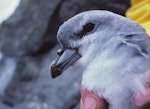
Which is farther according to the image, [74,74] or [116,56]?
[74,74]

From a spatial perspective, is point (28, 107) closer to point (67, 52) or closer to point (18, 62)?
point (18, 62)

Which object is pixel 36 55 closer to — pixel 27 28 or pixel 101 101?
pixel 27 28

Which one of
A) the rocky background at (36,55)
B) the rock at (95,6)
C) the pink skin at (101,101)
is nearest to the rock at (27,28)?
the rocky background at (36,55)

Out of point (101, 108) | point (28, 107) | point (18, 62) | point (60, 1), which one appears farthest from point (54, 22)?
point (101, 108)

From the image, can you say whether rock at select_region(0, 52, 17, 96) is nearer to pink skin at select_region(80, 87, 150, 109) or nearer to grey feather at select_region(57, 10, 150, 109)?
pink skin at select_region(80, 87, 150, 109)

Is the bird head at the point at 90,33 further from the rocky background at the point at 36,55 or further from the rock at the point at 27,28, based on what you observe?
the rock at the point at 27,28
